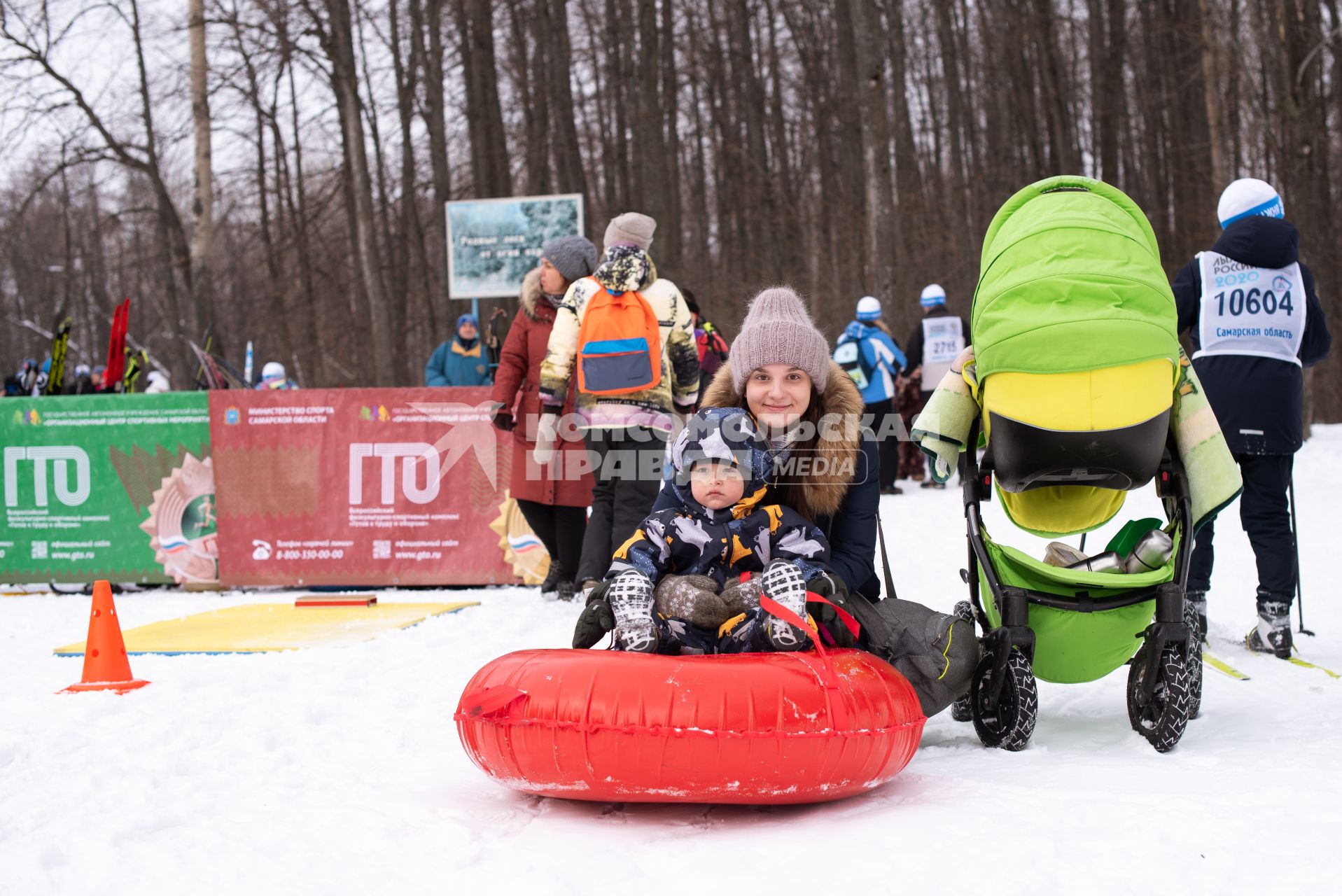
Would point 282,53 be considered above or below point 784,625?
above

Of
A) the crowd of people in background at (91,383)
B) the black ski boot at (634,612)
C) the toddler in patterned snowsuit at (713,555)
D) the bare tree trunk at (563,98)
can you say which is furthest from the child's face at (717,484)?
the bare tree trunk at (563,98)

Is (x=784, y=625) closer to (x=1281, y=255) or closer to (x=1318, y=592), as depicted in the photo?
(x=1281, y=255)

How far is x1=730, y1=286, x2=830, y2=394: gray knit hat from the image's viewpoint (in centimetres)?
396

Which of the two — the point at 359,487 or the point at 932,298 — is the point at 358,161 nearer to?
the point at 932,298

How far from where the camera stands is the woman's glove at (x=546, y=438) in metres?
6.70

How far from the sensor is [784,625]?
3.31m

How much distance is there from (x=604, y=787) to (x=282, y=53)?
57.0ft

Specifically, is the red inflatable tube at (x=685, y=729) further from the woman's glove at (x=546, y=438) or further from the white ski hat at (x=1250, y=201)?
the woman's glove at (x=546, y=438)

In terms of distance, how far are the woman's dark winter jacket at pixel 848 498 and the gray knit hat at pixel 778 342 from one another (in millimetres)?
129

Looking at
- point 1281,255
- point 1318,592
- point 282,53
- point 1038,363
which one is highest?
point 282,53

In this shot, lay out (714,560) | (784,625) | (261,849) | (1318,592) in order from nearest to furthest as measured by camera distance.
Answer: (261,849) < (784,625) < (714,560) < (1318,592)

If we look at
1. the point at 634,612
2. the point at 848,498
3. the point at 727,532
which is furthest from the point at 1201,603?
the point at 634,612

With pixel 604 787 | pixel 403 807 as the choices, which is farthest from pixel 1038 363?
pixel 403 807

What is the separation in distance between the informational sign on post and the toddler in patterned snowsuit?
32.0ft
